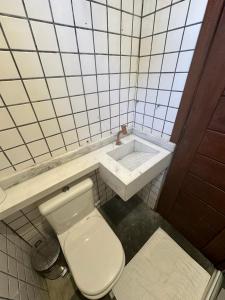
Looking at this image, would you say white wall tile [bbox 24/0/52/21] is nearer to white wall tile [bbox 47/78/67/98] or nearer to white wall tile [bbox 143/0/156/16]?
white wall tile [bbox 47/78/67/98]

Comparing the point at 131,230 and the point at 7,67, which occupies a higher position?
the point at 7,67

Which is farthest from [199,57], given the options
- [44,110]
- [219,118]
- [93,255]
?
[93,255]

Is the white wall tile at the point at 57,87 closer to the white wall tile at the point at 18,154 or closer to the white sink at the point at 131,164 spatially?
the white wall tile at the point at 18,154

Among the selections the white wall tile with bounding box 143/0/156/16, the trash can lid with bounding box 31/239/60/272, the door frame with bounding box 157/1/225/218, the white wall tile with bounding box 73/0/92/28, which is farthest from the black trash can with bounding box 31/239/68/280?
the white wall tile with bounding box 143/0/156/16

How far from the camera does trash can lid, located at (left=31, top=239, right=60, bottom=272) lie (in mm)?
1047

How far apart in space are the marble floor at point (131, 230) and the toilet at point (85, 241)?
1.34 feet

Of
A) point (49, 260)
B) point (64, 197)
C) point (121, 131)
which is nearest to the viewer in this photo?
point (64, 197)

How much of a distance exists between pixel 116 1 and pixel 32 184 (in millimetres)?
1252

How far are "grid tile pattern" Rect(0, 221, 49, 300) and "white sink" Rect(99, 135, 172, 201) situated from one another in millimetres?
767

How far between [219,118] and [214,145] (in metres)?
0.17

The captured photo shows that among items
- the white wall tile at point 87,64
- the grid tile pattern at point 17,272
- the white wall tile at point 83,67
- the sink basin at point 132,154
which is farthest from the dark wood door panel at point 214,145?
the grid tile pattern at point 17,272

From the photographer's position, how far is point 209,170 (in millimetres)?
915

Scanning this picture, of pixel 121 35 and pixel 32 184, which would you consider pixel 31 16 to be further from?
pixel 32 184

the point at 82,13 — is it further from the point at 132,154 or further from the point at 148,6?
the point at 132,154
